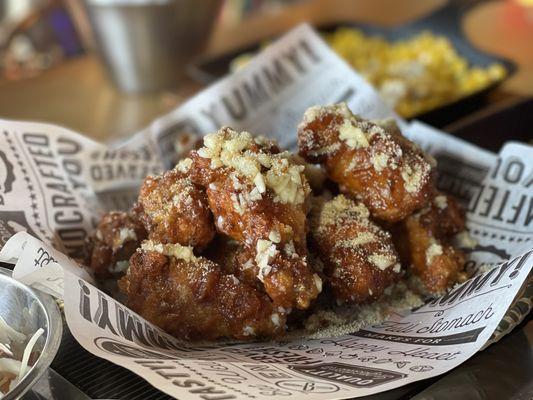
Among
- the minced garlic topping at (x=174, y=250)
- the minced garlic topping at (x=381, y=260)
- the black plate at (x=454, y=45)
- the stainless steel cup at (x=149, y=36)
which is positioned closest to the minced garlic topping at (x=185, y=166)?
the minced garlic topping at (x=174, y=250)

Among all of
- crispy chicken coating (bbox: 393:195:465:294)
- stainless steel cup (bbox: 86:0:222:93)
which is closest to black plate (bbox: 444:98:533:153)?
crispy chicken coating (bbox: 393:195:465:294)

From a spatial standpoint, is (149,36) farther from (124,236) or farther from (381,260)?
(381,260)

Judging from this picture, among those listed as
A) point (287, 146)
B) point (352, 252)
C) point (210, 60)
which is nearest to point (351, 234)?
point (352, 252)

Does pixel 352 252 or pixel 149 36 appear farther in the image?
pixel 149 36

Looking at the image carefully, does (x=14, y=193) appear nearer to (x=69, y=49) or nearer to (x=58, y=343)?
(x=58, y=343)

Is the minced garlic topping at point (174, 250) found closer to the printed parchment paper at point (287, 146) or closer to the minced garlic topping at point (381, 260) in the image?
the printed parchment paper at point (287, 146)

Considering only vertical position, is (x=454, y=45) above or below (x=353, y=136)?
above

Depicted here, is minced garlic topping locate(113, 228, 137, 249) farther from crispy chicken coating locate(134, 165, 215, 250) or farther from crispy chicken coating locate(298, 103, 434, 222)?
crispy chicken coating locate(298, 103, 434, 222)

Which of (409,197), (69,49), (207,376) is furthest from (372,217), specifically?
(69,49)
